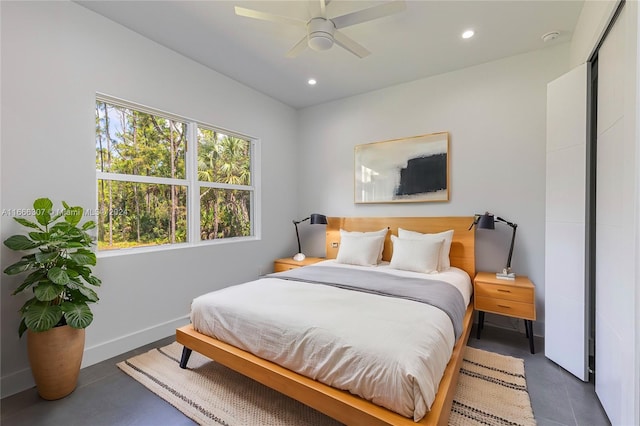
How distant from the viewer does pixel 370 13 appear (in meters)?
1.94

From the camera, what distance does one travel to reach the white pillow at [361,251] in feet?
10.8

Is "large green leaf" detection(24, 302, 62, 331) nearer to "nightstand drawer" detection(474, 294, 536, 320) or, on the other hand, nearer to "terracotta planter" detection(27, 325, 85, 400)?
"terracotta planter" detection(27, 325, 85, 400)

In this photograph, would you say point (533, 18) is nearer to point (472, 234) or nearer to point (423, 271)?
point (472, 234)

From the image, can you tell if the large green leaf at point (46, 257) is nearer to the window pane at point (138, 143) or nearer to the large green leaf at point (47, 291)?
the large green leaf at point (47, 291)

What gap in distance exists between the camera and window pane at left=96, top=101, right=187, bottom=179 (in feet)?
8.25

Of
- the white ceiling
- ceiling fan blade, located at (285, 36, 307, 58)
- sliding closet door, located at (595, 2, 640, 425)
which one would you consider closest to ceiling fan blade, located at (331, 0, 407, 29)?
the white ceiling

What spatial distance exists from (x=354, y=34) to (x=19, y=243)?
9.89 ft

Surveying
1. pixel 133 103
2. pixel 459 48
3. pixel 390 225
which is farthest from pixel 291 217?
pixel 459 48

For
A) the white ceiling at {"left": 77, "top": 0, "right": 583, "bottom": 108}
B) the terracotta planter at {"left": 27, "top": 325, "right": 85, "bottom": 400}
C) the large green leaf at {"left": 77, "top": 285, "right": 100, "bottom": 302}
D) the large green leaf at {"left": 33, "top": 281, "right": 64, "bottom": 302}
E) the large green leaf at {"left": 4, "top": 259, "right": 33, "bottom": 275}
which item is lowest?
the terracotta planter at {"left": 27, "top": 325, "right": 85, "bottom": 400}

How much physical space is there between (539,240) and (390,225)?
153 cm

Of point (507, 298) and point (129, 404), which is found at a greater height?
point (507, 298)

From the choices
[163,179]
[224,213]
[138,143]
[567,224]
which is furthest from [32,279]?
[567,224]

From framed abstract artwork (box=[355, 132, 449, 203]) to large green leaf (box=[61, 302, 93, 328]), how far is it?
10.1ft

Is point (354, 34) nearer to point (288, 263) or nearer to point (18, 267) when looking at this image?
point (288, 263)
